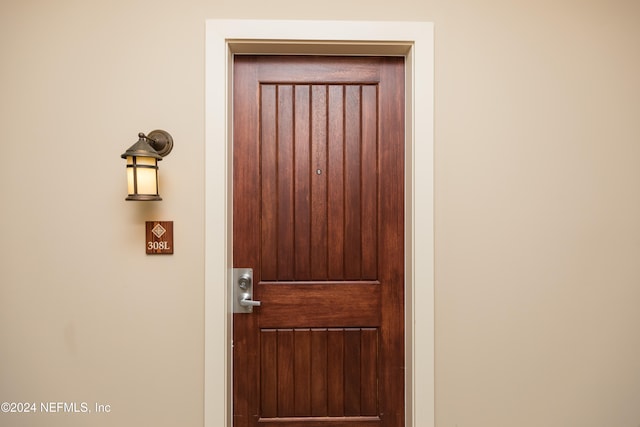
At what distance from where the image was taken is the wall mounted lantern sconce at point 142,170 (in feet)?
4.47

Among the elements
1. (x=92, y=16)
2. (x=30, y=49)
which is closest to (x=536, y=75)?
(x=92, y=16)

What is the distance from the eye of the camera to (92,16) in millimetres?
1498

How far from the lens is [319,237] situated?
1.63 m

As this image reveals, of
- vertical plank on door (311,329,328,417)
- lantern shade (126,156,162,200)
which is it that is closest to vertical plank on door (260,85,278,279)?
vertical plank on door (311,329,328,417)

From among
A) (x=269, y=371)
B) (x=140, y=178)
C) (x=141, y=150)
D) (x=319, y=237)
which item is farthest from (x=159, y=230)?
(x=269, y=371)

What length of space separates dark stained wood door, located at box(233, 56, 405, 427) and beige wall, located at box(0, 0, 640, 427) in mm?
190

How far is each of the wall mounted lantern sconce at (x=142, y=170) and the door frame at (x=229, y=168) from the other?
0.20 m

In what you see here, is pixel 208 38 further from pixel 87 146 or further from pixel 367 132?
pixel 367 132

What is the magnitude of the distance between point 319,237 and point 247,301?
0.42 m

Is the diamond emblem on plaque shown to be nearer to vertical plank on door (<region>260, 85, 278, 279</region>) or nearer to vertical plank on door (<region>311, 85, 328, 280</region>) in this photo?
vertical plank on door (<region>260, 85, 278, 279</region>)

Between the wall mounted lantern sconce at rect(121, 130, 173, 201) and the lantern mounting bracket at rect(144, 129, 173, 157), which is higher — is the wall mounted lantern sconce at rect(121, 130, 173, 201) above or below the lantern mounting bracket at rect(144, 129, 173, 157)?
below

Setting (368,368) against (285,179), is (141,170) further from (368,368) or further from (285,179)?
(368,368)

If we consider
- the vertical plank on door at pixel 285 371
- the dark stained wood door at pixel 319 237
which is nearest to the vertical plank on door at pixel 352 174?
the dark stained wood door at pixel 319 237

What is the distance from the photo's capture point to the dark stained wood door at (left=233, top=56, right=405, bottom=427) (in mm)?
1613
